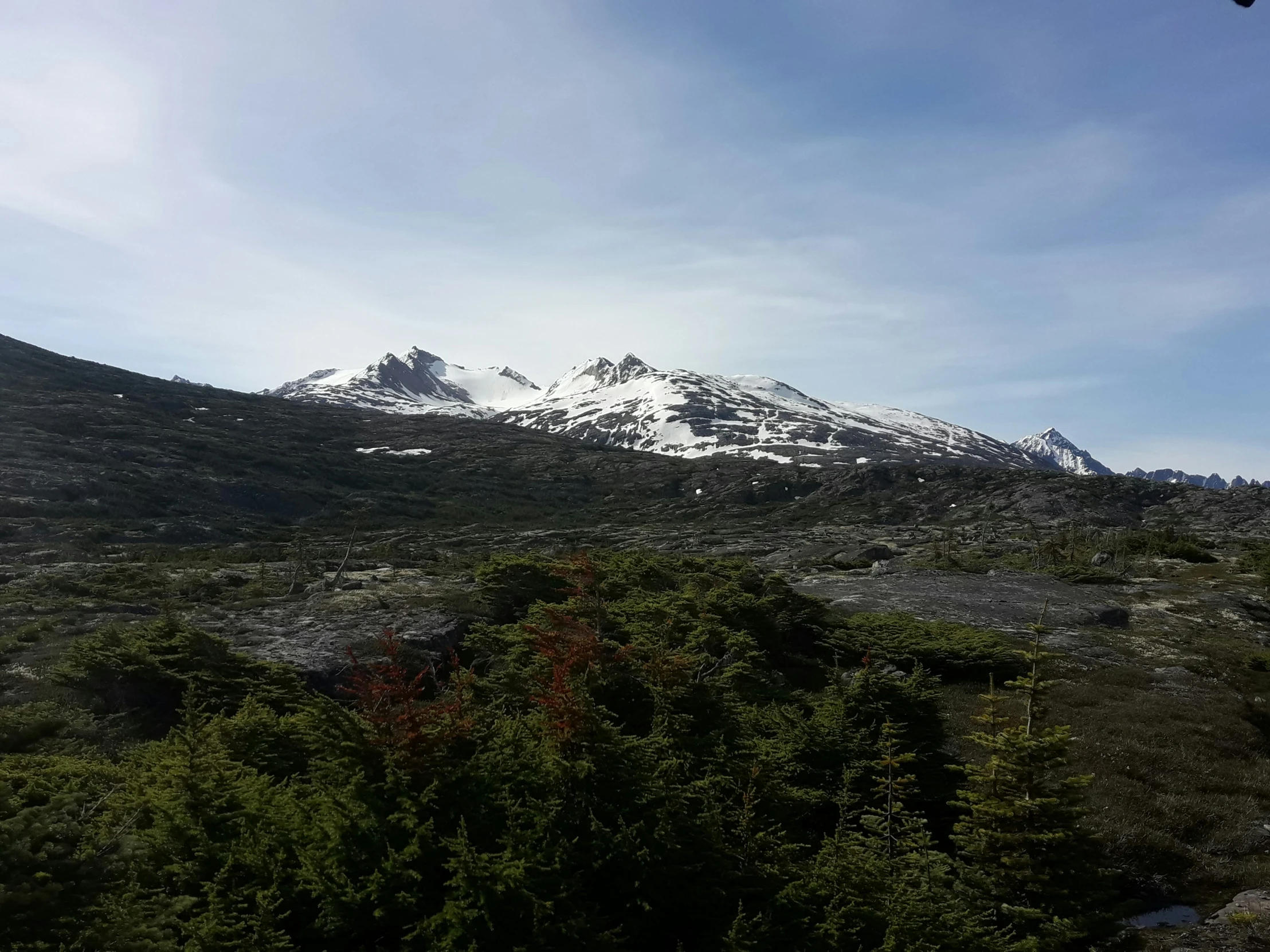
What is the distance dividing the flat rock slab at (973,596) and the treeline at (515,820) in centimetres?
1708

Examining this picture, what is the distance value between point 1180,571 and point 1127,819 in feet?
133

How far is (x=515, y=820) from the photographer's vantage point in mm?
7949

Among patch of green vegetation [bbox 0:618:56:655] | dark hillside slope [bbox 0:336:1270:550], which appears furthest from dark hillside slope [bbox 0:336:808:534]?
patch of green vegetation [bbox 0:618:56:655]

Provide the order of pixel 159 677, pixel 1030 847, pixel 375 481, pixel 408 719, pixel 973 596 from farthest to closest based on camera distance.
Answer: pixel 375 481 < pixel 973 596 < pixel 159 677 < pixel 1030 847 < pixel 408 719

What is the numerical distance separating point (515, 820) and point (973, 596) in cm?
3093

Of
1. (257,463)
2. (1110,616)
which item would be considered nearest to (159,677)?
(1110,616)

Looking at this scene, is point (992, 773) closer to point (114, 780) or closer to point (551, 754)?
point (551, 754)

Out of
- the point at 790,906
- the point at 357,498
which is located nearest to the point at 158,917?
the point at 790,906

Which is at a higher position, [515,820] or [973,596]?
[973,596]

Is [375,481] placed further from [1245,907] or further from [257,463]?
[1245,907]

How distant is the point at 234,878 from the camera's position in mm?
7711

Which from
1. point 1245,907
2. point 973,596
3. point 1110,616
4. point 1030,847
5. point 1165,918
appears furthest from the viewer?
point 973,596

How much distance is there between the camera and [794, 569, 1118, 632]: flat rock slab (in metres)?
30.3

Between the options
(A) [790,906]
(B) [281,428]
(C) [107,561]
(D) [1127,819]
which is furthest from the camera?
(B) [281,428]
